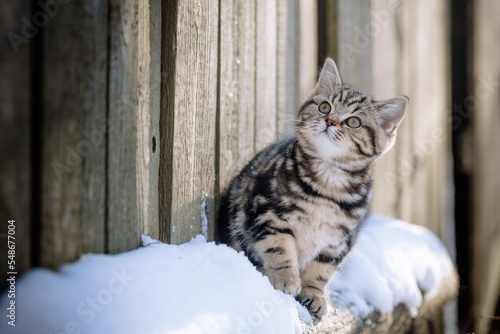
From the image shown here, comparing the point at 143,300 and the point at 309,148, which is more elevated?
the point at 309,148

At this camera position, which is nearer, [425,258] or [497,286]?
[425,258]

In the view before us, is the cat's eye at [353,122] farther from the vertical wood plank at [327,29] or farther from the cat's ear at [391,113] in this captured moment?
the vertical wood plank at [327,29]

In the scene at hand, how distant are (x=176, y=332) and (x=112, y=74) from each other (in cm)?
97

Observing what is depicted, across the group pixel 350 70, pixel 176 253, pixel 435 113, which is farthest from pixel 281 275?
pixel 435 113

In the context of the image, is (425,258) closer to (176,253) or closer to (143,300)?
(176,253)

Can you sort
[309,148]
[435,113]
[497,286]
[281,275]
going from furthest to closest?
[497,286], [435,113], [309,148], [281,275]

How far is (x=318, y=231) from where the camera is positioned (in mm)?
2402

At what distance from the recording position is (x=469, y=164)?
17.6 ft

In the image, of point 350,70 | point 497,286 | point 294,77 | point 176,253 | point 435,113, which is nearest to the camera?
point 176,253

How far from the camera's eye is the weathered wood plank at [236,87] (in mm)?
2526

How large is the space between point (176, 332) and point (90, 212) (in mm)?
525

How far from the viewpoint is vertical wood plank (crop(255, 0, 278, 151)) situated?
114 inches

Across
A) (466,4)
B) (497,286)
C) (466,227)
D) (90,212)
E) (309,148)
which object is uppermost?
(466,4)

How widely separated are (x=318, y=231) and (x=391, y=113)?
0.81m
